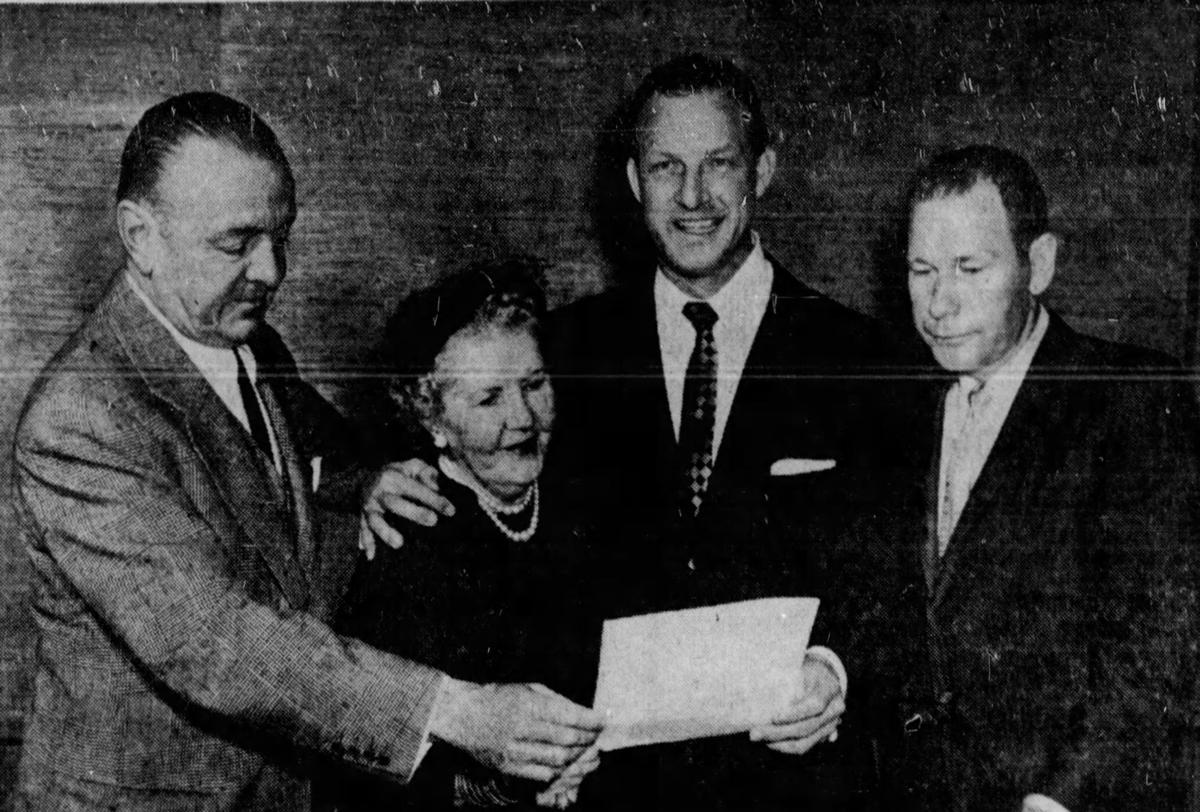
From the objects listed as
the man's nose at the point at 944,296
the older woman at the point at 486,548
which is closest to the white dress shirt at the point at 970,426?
the man's nose at the point at 944,296

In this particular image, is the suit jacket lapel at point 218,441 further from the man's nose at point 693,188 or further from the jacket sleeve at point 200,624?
the man's nose at point 693,188

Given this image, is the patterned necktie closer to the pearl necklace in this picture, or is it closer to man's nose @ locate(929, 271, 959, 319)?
man's nose @ locate(929, 271, 959, 319)

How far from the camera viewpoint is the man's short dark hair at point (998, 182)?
6.45ft

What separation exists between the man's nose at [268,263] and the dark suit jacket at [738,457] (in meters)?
0.48

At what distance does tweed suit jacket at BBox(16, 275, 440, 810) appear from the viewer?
178cm

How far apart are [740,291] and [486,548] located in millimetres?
612

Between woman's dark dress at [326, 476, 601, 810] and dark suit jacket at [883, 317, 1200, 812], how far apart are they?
1.80ft

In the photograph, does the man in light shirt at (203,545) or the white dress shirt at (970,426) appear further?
the white dress shirt at (970,426)

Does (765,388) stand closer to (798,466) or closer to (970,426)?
(798,466)

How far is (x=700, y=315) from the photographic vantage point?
2.01m

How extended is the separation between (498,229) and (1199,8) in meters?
1.27

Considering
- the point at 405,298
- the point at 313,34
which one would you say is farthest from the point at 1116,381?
the point at 313,34

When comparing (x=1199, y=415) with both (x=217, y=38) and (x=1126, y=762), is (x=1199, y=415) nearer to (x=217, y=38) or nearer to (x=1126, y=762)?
(x=1126, y=762)

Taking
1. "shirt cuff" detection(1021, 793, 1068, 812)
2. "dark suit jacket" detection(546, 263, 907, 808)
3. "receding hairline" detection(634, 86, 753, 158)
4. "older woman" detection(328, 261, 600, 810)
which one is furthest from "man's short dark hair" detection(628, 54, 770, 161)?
"shirt cuff" detection(1021, 793, 1068, 812)
